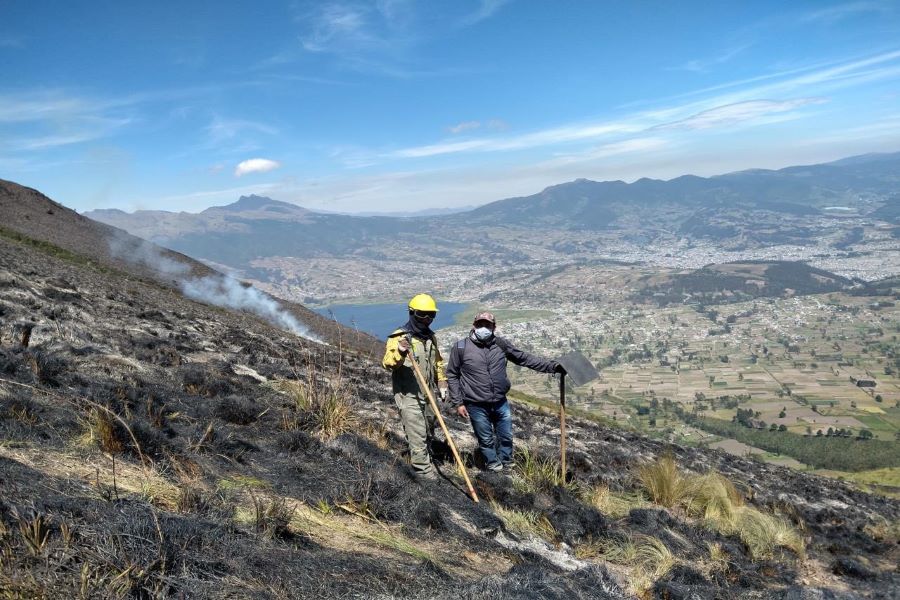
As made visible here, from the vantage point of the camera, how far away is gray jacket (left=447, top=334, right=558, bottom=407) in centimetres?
651

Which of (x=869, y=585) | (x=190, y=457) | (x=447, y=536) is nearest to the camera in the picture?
(x=447, y=536)

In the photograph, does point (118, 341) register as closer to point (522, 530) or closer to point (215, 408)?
point (215, 408)

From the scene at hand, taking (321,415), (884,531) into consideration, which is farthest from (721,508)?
(321,415)

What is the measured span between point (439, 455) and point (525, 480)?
1.25 m

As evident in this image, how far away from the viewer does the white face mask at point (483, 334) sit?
651 centimetres

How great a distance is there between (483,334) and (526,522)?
7.23 ft

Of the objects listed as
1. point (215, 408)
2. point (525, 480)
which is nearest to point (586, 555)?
point (525, 480)

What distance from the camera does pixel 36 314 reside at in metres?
10.3

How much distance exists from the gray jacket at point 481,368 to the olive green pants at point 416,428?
25.3 inches

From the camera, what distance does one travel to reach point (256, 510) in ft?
11.9

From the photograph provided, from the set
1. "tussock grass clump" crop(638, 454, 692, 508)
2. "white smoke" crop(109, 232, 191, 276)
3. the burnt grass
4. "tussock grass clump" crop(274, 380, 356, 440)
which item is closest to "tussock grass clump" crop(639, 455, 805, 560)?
"tussock grass clump" crop(638, 454, 692, 508)

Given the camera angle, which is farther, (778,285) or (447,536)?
(778,285)

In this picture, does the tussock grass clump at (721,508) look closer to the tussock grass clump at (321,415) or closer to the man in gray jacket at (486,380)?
the man in gray jacket at (486,380)

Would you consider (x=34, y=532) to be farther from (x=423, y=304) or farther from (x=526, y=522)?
(x=526, y=522)
